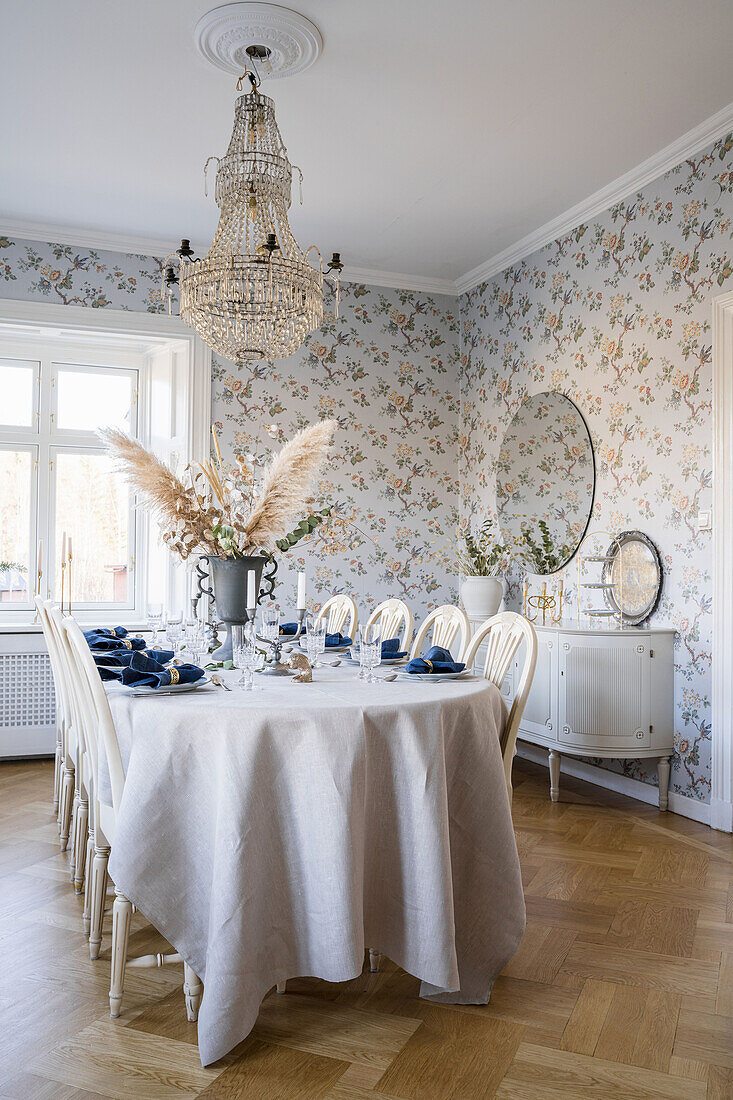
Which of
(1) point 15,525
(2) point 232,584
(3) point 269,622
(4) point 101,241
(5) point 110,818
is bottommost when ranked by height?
(5) point 110,818

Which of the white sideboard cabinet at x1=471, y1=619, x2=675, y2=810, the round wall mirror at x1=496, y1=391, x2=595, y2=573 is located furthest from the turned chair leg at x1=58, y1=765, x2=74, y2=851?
the round wall mirror at x1=496, y1=391, x2=595, y2=573

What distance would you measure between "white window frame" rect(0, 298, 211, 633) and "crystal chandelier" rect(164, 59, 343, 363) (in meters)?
1.83

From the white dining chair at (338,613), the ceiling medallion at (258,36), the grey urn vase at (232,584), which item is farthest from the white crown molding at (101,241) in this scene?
the grey urn vase at (232,584)

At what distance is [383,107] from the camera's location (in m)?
3.37

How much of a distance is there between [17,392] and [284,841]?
4.02 meters

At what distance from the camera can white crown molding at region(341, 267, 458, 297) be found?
5.22 metres

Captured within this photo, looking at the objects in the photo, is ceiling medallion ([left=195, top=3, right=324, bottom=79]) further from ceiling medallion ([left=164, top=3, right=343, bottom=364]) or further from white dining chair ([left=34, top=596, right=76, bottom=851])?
white dining chair ([left=34, top=596, right=76, bottom=851])

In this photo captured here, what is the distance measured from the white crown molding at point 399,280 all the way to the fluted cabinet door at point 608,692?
2.72 metres

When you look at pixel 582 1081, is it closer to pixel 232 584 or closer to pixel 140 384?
pixel 232 584

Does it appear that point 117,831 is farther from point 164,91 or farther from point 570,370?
point 570,370

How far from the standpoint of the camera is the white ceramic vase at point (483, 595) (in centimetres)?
468

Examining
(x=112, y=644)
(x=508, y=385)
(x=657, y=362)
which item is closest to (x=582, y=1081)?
(x=112, y=644)

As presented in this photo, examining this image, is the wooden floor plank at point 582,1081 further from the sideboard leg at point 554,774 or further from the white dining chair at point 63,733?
the sideboard leg at point 554,774

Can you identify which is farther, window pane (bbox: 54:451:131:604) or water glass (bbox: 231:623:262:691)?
window pane (bbox: 54:451:131:604)
